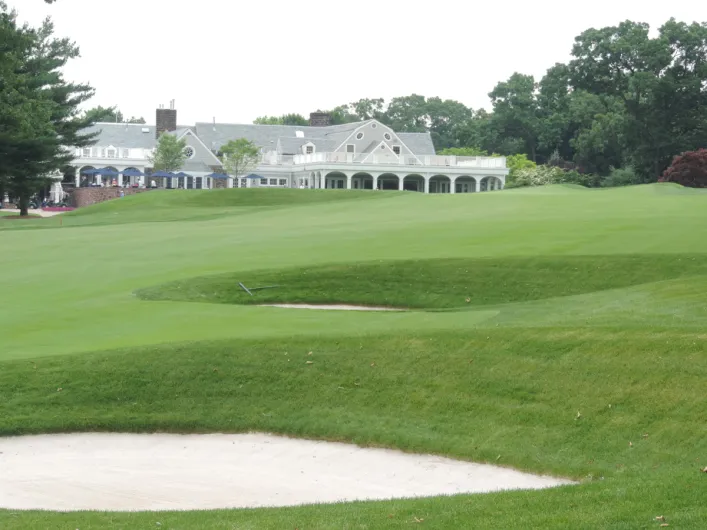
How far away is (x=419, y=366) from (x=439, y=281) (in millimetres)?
9692

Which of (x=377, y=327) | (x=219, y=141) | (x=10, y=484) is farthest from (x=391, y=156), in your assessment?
(x=10, y=484)

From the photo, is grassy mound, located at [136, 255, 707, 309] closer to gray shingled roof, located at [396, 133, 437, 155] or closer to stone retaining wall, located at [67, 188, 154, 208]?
stone retaining wall, located at [67, 188, 154, 208]

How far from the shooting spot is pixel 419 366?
14.6m

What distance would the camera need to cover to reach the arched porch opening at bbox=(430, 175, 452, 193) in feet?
307

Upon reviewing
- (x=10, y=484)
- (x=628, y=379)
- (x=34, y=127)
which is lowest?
(x=10, y=484)

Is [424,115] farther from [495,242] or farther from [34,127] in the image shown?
[495,242]

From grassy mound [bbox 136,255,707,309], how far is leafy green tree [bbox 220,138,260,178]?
71.4 m

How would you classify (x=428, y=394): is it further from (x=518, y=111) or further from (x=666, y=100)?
(x=518, y=111)

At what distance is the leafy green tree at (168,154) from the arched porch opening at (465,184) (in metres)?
27.3

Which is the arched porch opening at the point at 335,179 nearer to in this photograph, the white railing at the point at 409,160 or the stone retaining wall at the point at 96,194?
the white railing at the point at 409,160

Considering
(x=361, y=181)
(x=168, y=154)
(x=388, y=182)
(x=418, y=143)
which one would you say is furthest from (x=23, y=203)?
(x=418, y=143)

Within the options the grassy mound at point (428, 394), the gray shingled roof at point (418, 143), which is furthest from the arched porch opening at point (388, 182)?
the grassy mound at point (428, 394)

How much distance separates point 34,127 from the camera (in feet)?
187

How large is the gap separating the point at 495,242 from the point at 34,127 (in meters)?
36.7
